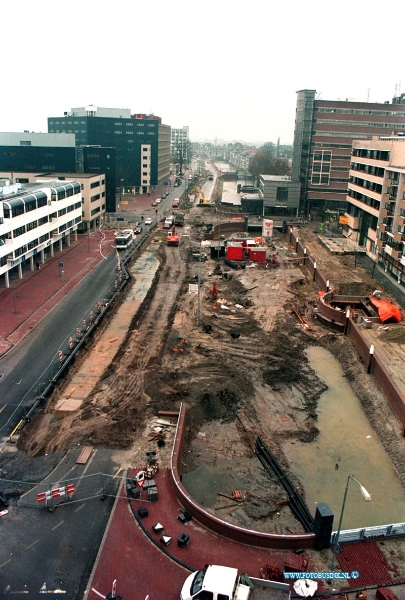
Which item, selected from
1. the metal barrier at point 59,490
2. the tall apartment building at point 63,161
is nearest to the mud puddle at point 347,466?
the metal barrier at point 59,490

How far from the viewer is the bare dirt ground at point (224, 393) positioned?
2297 cm

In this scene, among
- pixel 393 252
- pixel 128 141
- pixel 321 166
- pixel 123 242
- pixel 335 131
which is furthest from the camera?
pixel 128 141

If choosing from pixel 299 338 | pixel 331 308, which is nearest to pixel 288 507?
pixel 299 338

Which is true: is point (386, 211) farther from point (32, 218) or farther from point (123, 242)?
point (32, 218)

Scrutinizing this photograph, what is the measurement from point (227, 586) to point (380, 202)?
161 feet

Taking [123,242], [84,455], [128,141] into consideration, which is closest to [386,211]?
[123,242]

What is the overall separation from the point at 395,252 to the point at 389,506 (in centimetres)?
3266

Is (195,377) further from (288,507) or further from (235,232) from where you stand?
(235,232)

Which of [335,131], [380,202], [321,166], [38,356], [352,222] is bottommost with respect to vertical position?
[38,356]

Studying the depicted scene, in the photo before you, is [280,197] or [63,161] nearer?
[63,161]

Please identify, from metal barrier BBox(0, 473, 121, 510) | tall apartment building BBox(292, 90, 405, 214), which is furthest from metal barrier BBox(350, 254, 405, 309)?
metal barrier BBox(0, 473, 121, 510)

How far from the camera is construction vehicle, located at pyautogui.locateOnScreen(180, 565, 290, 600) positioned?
14745 mm

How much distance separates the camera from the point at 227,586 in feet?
48.8

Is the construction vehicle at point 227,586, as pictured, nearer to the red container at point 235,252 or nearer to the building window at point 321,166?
the red container at point 235,252
